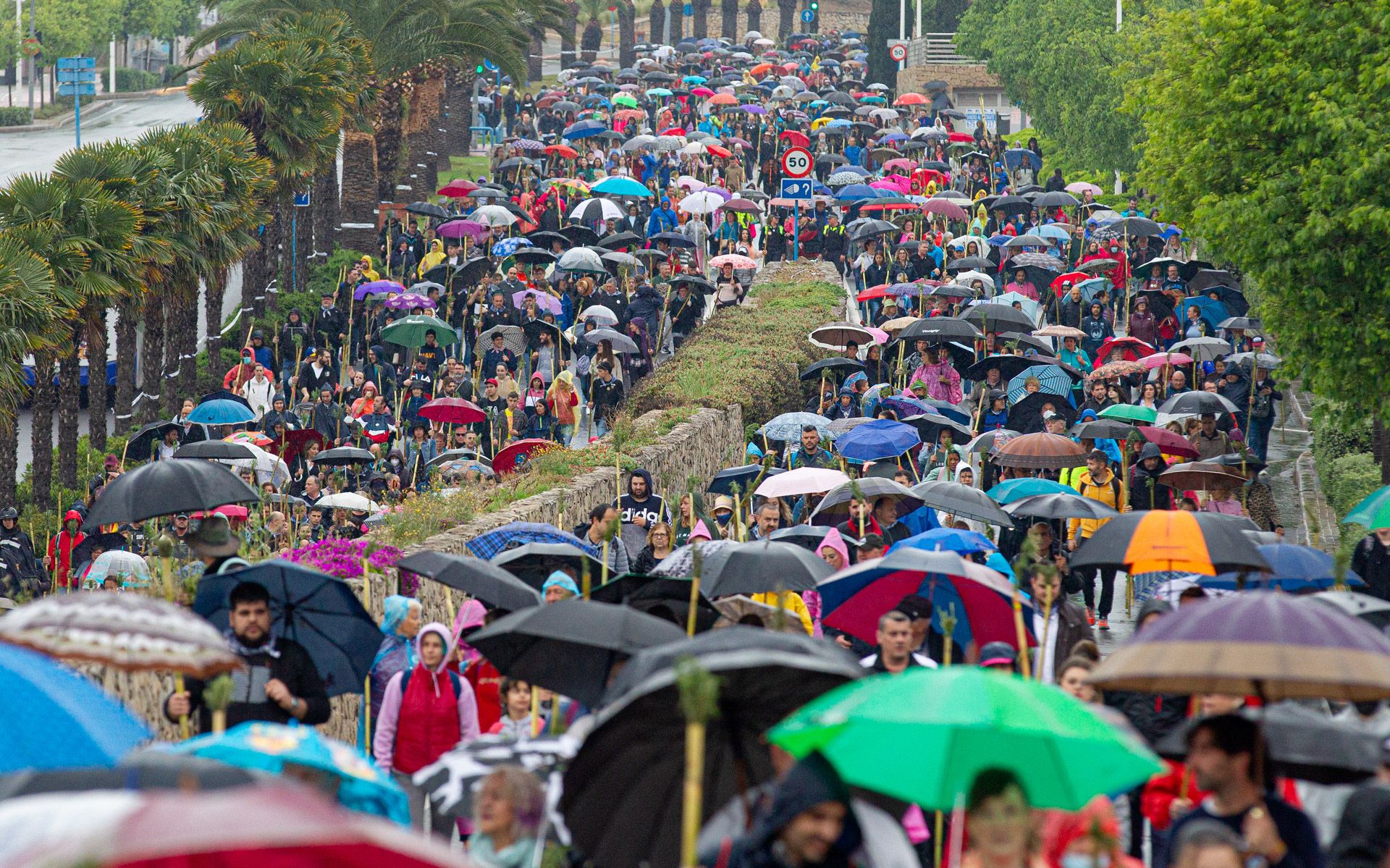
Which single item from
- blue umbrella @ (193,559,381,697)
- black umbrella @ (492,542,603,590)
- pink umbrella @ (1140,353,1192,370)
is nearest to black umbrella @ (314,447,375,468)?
pink umbrella @ (1140,353,1192,370)

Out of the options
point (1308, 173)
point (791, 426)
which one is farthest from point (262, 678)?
point (1308, 173)

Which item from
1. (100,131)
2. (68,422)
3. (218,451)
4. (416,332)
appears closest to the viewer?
(218,451)

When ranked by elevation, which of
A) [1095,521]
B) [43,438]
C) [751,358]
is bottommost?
[43,438]

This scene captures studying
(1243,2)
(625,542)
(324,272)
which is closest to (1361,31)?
(1243,2)

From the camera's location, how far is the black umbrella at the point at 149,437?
22.8 m

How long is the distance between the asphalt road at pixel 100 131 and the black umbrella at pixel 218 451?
3676cm

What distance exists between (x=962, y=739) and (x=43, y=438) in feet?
69.5

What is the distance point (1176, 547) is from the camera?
1131 cm

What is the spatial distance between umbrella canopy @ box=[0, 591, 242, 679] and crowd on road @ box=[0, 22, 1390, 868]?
2 centimetres

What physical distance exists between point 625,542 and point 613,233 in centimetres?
2022

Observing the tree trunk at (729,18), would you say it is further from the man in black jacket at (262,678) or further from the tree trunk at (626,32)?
the man in black jacket at (262,678)

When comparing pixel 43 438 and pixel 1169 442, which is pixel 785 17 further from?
pixel 1169 442

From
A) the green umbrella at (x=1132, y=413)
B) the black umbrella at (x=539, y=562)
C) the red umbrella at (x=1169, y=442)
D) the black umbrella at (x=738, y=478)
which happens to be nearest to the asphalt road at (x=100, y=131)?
the black umbrella at (x=738, y=478)

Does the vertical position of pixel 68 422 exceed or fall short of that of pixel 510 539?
it falls short
